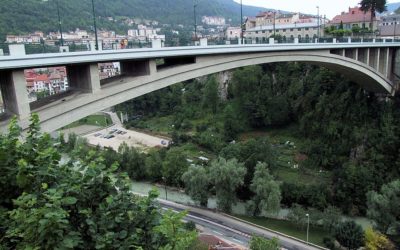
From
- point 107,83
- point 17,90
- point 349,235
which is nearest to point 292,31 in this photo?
point 349,235

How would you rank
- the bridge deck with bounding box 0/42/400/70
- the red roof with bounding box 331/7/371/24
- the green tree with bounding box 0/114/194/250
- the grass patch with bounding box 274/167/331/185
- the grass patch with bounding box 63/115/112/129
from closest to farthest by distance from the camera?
the green tree with bounding box 0/114/194/250
the bridge deck with bounding box 0/42/400/70
the grass patch with bounding box 274/167/331/185
the red roof with bounding box 331/7/371/24
the grass patch with bounding box 63/115/112/129

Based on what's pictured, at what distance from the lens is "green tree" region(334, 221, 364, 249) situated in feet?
56.5

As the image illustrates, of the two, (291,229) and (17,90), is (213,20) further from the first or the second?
(17,90)

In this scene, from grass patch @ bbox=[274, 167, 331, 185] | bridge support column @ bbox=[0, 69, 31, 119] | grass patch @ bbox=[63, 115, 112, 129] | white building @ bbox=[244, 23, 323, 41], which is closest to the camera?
bridge support column @ bbox=[0, 69, 31, 119]

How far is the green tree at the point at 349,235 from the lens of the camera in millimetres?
17234

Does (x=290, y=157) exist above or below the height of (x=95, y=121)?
above

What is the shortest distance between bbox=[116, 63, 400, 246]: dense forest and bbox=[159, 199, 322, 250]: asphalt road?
0.99m

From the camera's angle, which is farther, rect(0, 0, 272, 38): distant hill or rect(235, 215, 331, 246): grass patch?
rect(0, 0, 272, 38): distant hill

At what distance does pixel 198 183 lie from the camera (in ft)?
72.7

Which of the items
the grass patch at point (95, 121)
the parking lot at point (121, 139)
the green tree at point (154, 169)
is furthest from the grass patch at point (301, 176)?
the grass patch at point (95, 121)

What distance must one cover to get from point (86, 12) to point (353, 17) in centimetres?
4163

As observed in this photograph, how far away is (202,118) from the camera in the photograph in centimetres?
4497

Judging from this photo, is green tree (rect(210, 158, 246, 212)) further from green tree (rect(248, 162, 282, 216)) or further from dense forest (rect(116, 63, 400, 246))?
green tree (rect(248, 162, 282, 216))

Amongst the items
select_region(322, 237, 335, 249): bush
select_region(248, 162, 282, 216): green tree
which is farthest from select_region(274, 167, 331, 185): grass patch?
select_region(322, 237, 335, 249): bush
